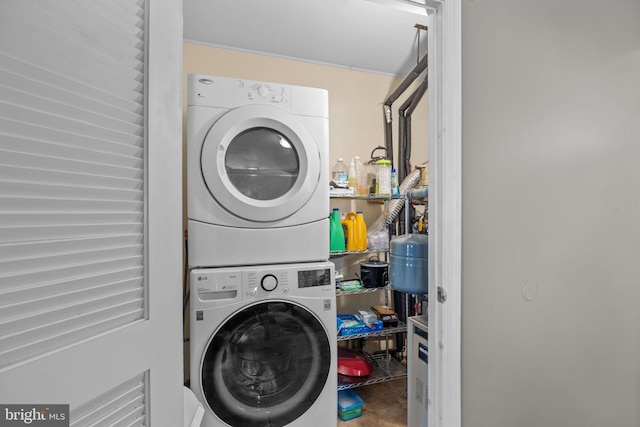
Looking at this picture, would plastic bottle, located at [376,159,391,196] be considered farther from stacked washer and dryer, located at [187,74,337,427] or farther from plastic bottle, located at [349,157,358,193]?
stacked washer and dryer, located at [187,74,337,427]

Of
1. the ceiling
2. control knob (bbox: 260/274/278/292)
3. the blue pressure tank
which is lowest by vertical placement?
control knob (bbox: 260/274/278/292)

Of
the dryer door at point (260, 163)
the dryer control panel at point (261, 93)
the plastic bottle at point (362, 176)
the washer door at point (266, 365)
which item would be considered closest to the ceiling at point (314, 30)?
the dryer control panel at point (261, 93)

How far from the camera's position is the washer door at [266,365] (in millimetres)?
1405

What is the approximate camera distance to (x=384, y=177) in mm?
2117

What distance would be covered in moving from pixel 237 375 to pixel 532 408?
1254 millimetres

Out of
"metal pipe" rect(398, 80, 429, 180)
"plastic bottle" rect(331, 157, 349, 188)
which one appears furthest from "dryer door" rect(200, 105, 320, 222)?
"metal pipe" rect(398, 80, 429, 180)

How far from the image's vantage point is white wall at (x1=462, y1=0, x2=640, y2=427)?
3.30 feet

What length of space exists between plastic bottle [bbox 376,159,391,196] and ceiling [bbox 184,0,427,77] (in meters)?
0.83

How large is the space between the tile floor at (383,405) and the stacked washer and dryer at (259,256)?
35 cm

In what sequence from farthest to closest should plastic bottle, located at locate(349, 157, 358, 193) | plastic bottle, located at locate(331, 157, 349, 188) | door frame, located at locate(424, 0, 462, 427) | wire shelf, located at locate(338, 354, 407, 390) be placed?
plastic bottle, located at locate(349, 157, 358, 193), plastic bottle, located at locate(331, 157, 349, 188), wire shelf, located at locate(338, 354, 407, 390), door frame, located at locate(424, 0, 462, 427)

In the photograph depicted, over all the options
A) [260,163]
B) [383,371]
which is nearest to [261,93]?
[260,163]

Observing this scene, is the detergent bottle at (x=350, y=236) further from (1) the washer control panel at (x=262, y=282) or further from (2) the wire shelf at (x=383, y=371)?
(2) the wire shelf at (x=383, y=371)

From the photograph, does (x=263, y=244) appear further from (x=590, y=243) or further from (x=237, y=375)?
(x=590, y=243)

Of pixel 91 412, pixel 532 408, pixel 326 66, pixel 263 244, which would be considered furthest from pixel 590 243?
pixel 326 66
